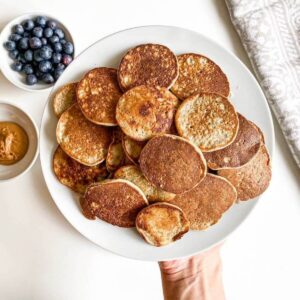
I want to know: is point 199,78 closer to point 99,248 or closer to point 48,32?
point 48,32

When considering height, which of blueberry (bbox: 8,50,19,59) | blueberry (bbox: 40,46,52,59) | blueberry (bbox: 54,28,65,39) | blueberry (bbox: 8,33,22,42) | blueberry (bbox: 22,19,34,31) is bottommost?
blueberry (bbox: 8,50,19,59)

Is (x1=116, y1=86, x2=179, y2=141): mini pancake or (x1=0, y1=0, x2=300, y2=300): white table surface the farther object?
(x1=0, y1=0, x2=300, y2=300): white table surface

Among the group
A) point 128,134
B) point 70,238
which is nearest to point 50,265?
point 70,238

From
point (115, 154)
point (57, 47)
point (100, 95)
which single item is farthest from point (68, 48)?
point (115, 154)

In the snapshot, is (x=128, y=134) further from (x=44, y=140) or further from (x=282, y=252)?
(x=282, y=252)

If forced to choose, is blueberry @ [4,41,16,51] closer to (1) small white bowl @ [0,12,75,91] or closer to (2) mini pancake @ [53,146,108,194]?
(1) small white bowl @ [0,12,75,91]

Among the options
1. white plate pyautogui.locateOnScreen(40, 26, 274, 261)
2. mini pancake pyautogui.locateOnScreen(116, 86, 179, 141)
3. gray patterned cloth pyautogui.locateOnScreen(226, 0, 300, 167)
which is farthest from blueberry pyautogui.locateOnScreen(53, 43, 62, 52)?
gray patterned cloth pyautogui.locateOnScreen(226, 0, 300, 167)
